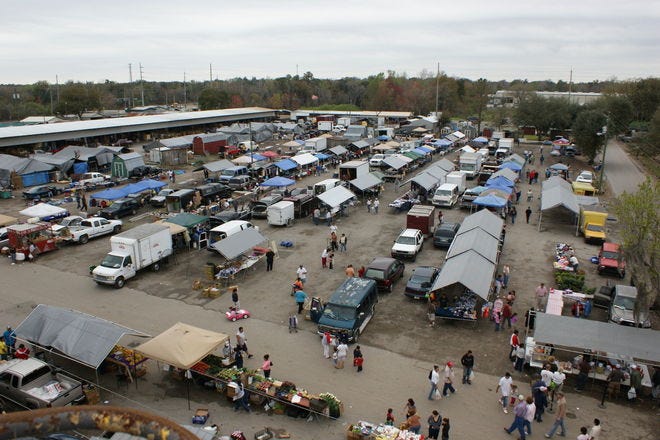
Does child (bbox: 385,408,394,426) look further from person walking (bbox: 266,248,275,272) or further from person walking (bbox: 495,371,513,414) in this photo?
person walking (bbox: 266,248,275,272)

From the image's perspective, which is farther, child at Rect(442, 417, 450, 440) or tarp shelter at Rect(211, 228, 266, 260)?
tarp shelter at Rect(211, 228, 266, 260)

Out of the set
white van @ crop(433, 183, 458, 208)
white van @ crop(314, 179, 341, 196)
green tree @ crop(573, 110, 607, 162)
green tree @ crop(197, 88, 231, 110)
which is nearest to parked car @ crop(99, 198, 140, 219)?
white van @ crop(314, 179, 341, 196)

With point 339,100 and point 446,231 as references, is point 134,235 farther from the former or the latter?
point 339,100

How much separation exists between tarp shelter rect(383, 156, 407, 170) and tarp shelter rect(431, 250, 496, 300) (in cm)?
2292

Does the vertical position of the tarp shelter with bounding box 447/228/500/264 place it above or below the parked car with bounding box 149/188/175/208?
above

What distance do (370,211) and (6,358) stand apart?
2169cm

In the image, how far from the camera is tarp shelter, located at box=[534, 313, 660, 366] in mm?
12852

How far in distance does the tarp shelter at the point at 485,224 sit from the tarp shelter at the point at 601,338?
8167 millimetres

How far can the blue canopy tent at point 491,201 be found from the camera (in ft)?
93.1

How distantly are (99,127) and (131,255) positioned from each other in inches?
1597

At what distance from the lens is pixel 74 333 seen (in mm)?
13062

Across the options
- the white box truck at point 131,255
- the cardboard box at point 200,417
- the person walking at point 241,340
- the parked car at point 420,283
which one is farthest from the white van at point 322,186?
the cardboard box at point 200,417

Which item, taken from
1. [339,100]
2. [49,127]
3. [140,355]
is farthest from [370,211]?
[339,100]

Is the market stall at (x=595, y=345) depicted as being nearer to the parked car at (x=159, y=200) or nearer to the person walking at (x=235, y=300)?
the person walking at (x=235, y=300)
